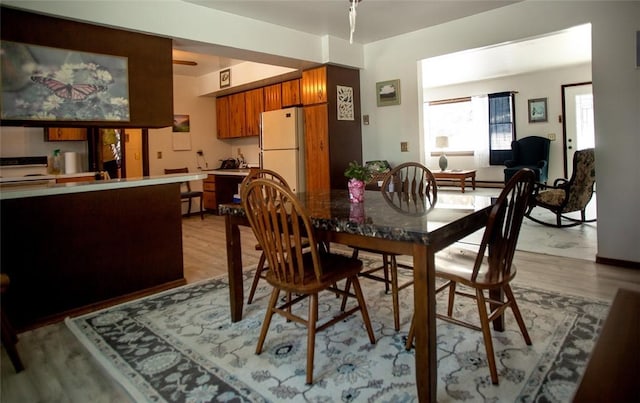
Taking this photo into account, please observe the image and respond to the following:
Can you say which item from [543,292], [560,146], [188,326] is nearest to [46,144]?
[188,326]

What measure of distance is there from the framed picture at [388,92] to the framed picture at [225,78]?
2.52m

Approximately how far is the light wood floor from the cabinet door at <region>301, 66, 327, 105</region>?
6.24ft

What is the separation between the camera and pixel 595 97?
317cm

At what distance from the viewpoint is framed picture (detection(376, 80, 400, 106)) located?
14.9 feet

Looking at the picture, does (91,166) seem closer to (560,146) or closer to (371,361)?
(371,361)

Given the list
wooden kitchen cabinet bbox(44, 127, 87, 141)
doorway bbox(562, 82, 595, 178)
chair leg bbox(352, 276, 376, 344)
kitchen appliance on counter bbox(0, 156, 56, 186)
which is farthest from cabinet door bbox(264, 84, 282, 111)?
doorway bbox(562, 82, 595, 178)

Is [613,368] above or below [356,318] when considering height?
above

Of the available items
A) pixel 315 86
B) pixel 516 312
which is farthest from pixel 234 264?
pixel 315 86

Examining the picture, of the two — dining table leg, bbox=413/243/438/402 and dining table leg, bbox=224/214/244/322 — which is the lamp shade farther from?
dining table leg, bbox=413/243/438/402

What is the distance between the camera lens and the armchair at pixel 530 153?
768 cm

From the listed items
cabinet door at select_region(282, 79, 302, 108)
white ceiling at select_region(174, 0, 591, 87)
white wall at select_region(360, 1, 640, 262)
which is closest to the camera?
white wall at select_region(360, 1, 640, 262)

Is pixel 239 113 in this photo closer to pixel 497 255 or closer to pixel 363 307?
pixel 363 307

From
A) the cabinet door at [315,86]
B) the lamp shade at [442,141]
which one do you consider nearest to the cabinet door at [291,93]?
the cabinet door at [315,86]

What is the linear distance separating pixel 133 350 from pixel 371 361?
123 centimetres
